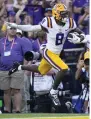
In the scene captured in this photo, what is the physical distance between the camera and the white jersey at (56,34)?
520 inches

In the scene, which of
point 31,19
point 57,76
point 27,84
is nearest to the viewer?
point 57,76

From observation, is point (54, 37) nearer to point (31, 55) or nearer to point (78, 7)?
point (31, 55)

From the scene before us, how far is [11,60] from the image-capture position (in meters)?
13.5

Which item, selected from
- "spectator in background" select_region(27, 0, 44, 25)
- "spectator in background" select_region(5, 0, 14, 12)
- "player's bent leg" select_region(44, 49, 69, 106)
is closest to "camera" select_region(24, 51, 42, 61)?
"player's bent leg" select_region(44, 49, 69, 106)

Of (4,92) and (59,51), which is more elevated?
(59,51)

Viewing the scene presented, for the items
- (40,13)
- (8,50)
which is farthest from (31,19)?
(8,50)

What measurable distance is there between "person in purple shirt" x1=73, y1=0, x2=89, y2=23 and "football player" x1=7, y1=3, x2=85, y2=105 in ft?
6.16

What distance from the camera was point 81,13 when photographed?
599 inches

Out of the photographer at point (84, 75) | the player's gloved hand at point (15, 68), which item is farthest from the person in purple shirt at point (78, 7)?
the player's gloved hand at point (15, 68)

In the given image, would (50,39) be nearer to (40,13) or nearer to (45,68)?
(45,68)

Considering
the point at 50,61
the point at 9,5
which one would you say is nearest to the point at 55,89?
the point at 50,61

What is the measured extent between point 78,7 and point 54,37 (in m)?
2.21

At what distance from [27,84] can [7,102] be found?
29.6 inches

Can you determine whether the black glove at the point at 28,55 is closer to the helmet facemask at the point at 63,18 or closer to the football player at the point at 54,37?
the football player at the point at 54,37
